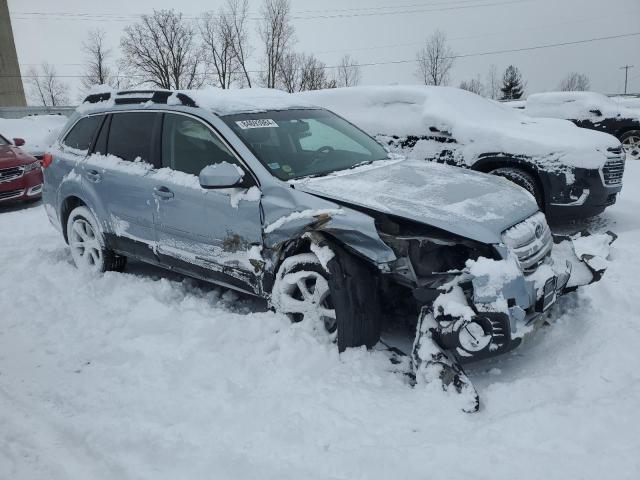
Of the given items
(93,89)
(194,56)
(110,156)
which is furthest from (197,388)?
(194,56)

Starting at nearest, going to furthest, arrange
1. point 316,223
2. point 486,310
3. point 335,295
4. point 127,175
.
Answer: point 486,310, point 335,295, point 316,223, point 127,175

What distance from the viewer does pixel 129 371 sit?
123 inches

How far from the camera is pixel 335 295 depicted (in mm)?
2980

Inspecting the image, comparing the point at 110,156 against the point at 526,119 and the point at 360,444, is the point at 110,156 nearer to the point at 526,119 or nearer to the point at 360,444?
the point at 360,444

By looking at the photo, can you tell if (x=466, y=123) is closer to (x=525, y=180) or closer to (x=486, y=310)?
(x=525, y=180)

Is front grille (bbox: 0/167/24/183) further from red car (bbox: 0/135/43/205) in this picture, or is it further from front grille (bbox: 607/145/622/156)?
front grille (bbox: 607/145/622/156)

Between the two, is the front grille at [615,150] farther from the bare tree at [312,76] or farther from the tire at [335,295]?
the bare tree at [312,76]

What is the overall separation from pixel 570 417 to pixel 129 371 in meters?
2.51

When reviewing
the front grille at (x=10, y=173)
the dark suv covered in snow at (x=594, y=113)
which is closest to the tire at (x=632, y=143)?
the dark suv covered in snow at (x=594, y=113)

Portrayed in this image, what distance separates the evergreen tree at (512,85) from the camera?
59.6 m

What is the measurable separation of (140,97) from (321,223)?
2.43m

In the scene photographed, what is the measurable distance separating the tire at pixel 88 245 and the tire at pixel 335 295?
7.31 feet

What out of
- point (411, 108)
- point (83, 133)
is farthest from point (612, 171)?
point (83, 133)

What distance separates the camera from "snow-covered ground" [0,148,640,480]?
2.29m
